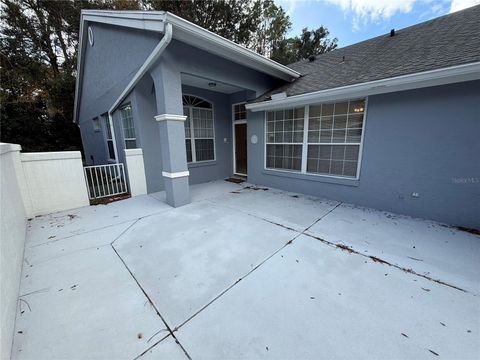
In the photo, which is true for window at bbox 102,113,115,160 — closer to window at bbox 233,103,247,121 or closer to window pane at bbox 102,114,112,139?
window pane at bbox 102,114,112,139

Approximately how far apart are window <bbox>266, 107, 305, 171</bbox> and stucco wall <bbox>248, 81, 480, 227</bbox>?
162 cm

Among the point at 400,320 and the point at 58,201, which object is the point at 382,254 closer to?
the point at 400,320

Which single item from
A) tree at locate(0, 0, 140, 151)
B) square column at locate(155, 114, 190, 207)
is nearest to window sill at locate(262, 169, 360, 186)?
square column at locate(155, 114, 190, 207)

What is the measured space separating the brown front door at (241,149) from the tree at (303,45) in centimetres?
1058

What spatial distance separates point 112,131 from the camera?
7438 mm

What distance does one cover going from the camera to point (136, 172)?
543 cm

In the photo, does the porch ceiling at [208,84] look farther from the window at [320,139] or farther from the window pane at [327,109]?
the window pane at [327,109]

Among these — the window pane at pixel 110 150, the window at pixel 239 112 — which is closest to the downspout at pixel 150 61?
the window pane at pixel 110 150

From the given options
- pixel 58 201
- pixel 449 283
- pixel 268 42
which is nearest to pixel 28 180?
pixel 58 201

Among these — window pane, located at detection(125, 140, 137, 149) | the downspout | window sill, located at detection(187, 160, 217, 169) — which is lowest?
window sill, located at detection(187, 160, 217, 169)

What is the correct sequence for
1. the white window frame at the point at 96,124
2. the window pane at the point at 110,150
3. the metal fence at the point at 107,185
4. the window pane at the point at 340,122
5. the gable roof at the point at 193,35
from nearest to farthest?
the gable roof at the point at 193,35
the window pane at the point at 340,122
the metal fence at the point at 107,185
the window pane at the point at 110,150
the white window frame at the point at 96,124

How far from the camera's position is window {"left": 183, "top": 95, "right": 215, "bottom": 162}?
6375mm

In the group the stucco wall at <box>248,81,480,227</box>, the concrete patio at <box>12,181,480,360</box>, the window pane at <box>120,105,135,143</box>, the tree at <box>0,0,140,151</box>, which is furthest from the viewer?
the tree at <box>0,0,140,151</box>

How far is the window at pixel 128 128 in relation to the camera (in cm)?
603
